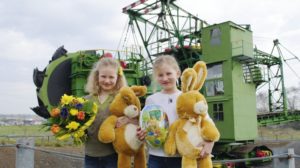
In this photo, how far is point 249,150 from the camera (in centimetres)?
1009

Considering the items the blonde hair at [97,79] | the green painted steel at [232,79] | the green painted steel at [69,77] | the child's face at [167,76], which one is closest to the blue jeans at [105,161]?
the blonde hair at [97,79]

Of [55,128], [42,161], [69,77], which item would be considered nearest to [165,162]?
[55,128]

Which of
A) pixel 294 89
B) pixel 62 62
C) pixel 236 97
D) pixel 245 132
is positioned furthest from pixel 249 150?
pixel 294 89

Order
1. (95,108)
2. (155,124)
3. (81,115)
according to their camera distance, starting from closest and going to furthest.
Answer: (155,124) → (81,115) → (95,108)

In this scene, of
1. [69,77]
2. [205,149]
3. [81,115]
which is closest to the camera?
[205,149]

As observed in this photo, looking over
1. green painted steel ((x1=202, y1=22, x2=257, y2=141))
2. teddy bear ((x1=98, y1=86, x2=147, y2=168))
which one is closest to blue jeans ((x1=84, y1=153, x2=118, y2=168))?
teddy bear ((x1=98, y1=86, x2=147, y2=168))

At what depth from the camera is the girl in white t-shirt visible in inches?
104

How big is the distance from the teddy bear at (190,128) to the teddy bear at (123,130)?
33cm

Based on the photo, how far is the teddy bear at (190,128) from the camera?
2465 mm

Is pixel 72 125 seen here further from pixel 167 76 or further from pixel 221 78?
pixel 221 78

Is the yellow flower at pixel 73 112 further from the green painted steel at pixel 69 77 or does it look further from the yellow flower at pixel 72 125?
the green painted steel at pixel 69 77

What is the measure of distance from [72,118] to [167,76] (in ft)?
2.69

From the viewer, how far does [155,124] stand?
8.57 feet

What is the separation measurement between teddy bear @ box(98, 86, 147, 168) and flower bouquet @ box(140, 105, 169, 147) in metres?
0.14
